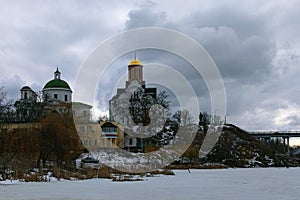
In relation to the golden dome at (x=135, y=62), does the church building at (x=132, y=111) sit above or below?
below

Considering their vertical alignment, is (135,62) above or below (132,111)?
above

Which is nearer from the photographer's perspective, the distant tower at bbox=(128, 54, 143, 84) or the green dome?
the green dome

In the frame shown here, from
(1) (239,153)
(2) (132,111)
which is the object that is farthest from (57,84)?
(1) (239,153)

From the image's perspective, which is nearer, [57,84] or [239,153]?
[239,153]

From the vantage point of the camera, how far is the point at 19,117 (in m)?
69.2

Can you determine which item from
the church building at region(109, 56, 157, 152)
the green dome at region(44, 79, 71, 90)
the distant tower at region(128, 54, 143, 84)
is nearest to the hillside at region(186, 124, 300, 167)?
the church building at region(109, 56, 157, 152)

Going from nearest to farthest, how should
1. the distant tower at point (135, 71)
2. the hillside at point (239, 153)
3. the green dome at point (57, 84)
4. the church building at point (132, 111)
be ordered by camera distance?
the church building at point (132, 111)
the hillside at point (239, 153)
the green dome at point (57, 84)
the distant tower at point (135, 71)

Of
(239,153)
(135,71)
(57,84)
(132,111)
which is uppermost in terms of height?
(135,71)

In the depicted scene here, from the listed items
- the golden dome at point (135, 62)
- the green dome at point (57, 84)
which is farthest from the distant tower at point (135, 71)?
the green dome at point (57, 84)

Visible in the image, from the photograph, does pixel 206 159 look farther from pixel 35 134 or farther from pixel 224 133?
pixel 35 134

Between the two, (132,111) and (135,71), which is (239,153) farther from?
(135,71)

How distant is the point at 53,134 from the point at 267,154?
44556 mm

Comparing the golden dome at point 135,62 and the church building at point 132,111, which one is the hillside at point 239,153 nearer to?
the church building at point 132,111

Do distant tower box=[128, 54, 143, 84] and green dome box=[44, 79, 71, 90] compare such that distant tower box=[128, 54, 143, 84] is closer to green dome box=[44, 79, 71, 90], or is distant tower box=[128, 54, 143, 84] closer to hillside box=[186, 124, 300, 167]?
green dome box=[44, 79, 71, 90]
